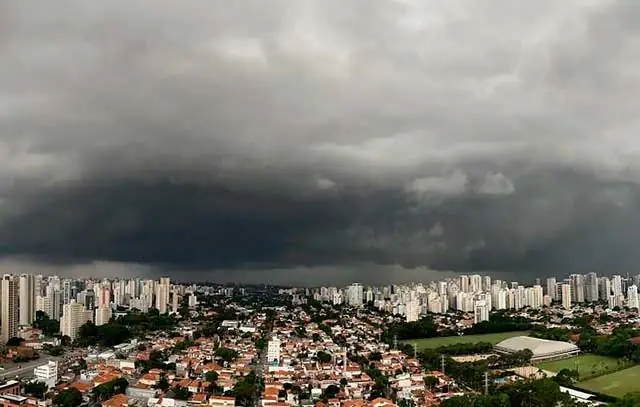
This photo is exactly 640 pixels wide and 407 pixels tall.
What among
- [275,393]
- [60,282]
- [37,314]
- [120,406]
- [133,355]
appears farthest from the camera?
[60,282]

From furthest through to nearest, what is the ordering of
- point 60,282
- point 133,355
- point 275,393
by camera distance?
point 60,282, point 133,355, point 275,393

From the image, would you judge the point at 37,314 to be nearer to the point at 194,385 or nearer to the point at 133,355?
the point at 133,355

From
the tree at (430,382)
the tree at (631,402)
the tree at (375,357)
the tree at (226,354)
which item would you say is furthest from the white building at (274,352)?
the tree at (631,402)

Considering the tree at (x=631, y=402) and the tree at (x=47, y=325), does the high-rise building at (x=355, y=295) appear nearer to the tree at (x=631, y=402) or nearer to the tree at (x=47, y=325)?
the tree at (x=47, y=325)

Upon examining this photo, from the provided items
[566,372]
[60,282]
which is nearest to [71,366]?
[566,372]

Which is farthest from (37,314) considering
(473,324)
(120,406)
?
(473,324)

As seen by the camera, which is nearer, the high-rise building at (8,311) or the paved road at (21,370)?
the paved road at (21,370)

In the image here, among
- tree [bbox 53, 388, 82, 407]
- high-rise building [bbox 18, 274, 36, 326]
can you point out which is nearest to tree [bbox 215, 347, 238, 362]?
tree [bbox 53, 388, 82, 407]

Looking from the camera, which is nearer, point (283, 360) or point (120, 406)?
point (120, 406)
